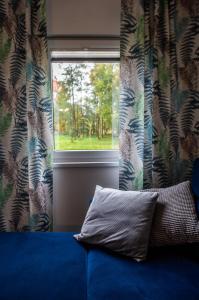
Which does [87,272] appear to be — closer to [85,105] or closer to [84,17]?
[85,105]

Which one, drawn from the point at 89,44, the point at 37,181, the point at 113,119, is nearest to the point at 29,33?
the point at 89,44

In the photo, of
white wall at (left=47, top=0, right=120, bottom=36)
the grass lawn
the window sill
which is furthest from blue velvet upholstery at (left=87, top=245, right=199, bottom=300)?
white wall at (left=47, top=0, right=120, bottom=36)

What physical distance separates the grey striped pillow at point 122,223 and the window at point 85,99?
0.73m

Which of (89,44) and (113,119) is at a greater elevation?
(89,44)

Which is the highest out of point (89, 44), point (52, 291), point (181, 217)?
point (89, 44)

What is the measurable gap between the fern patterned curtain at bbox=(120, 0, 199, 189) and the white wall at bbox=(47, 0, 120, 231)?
A: 0.15m

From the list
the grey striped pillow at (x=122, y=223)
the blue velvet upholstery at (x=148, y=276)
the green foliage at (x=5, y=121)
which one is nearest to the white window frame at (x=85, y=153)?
the green foliage at (x=5, y=121)

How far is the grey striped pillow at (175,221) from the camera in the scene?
5.36 feet

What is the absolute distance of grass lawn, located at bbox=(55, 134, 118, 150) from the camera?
241 cm

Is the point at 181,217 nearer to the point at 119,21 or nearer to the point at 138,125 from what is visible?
the point at 138,125

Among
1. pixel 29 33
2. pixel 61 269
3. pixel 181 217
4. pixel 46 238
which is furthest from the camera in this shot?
pixel 29 33

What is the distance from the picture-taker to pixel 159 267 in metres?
1.49

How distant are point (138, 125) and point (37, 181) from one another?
93cm

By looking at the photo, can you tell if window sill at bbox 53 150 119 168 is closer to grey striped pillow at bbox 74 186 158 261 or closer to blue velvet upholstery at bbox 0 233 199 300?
grey striped pillow at bbox 74 186 158 261
